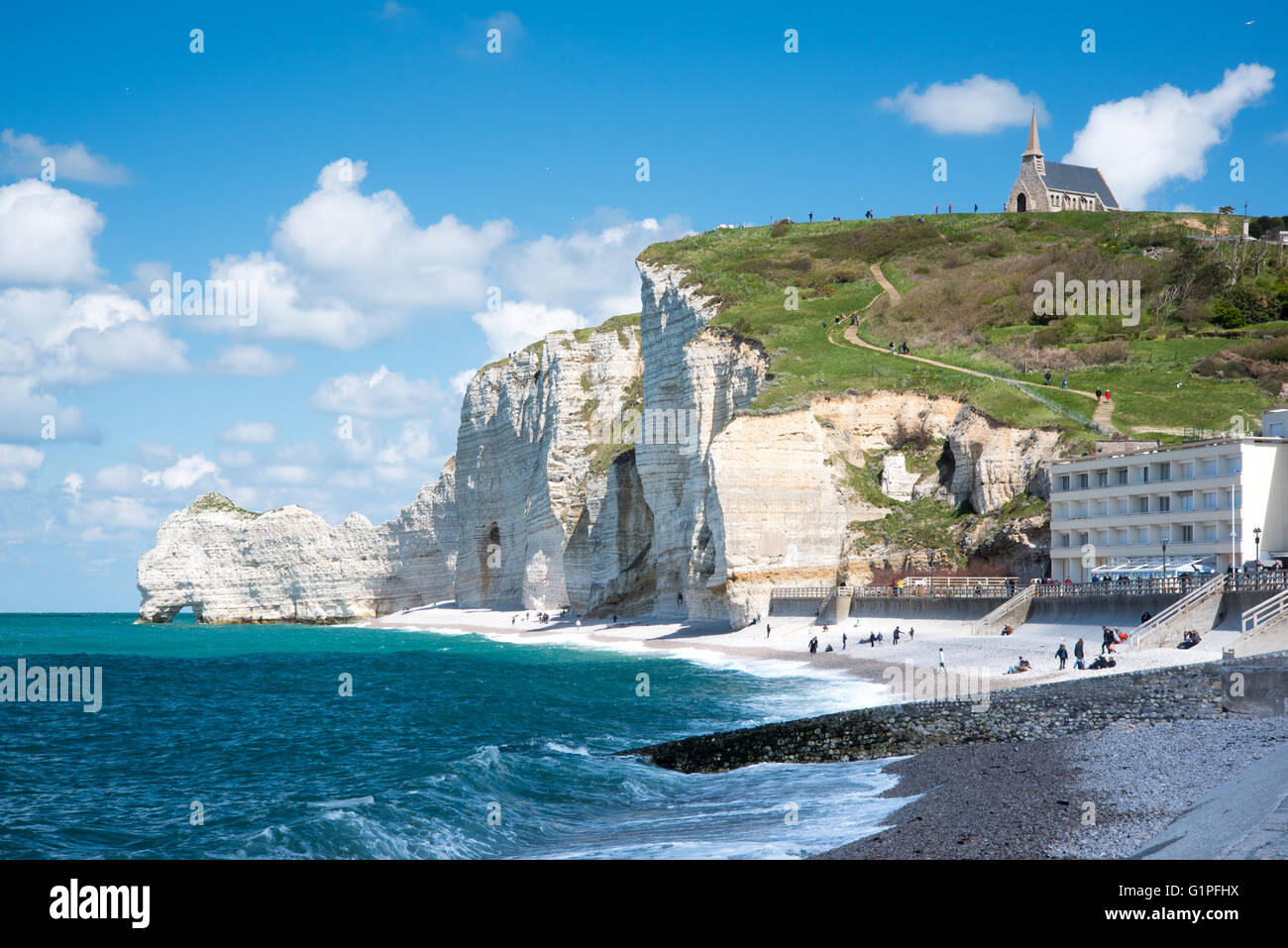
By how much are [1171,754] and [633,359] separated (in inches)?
3243

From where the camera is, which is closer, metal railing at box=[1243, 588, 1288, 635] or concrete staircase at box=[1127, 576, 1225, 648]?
metal railing at box=[1243, 588, 1288, 635]

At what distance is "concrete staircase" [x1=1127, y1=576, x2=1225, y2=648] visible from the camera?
3531cm

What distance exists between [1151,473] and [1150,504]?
145cm

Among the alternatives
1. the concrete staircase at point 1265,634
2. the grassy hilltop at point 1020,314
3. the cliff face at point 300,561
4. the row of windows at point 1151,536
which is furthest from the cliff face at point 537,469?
the concrete staircase at point 1265,634

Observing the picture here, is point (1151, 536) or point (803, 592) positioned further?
point (803, 592)

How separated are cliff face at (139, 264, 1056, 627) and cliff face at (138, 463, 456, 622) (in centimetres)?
21

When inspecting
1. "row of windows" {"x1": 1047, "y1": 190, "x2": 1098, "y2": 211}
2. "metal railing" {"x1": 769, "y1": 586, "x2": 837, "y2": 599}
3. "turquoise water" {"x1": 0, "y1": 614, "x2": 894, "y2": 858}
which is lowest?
"turquoise water" {"x1": 0, "y1": 614, "x2": 894, "y2": 858}

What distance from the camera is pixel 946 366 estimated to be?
7619cm

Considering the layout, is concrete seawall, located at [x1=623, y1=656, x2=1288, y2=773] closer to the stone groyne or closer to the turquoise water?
the stone groyne

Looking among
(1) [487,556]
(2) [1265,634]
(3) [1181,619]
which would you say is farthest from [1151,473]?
(1) [487,556]

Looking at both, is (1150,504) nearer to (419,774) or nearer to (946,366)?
(946,366)

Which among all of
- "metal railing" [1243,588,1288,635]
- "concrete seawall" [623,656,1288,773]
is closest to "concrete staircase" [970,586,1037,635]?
"metal railing" [1243,588,1288,635]
